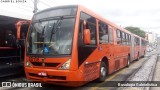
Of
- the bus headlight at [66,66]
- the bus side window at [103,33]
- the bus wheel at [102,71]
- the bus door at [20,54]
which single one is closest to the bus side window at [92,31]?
the bus side window at [103,33]

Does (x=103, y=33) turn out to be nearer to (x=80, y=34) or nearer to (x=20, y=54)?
(x=80, y=34)

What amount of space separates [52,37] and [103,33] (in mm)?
3293

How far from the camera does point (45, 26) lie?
25.0 ft

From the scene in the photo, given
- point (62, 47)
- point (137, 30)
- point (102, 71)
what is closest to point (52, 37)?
point (62, 47)

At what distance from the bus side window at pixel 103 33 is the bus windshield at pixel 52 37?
244 cm

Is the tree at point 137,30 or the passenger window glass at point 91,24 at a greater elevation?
the tree at point 137,30

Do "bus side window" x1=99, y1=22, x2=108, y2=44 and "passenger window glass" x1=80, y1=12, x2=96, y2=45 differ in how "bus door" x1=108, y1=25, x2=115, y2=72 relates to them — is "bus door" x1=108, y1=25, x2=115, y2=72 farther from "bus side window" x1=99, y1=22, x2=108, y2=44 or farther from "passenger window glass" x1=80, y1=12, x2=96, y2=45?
"passenger window glass" x1=80, y1=12, x2=96, y2=45

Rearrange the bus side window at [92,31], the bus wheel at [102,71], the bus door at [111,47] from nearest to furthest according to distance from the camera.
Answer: the bus side window at [92,31]
the bus wheel at [102,71]
the bus door at [111,47]

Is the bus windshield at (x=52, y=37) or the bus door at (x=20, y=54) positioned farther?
the bus door at (x=20, y=54)

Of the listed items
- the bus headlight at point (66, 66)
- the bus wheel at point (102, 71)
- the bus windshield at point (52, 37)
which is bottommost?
the bus wheel at point (102, 71)

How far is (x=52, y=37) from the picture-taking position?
7.25 metres

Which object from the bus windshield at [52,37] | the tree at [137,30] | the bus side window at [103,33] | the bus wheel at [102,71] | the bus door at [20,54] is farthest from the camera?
the tree at [137,30]

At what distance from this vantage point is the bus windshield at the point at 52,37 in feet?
23.1

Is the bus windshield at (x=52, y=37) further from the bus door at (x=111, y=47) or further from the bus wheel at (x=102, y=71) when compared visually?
the bus door at (x=111, y=47)
